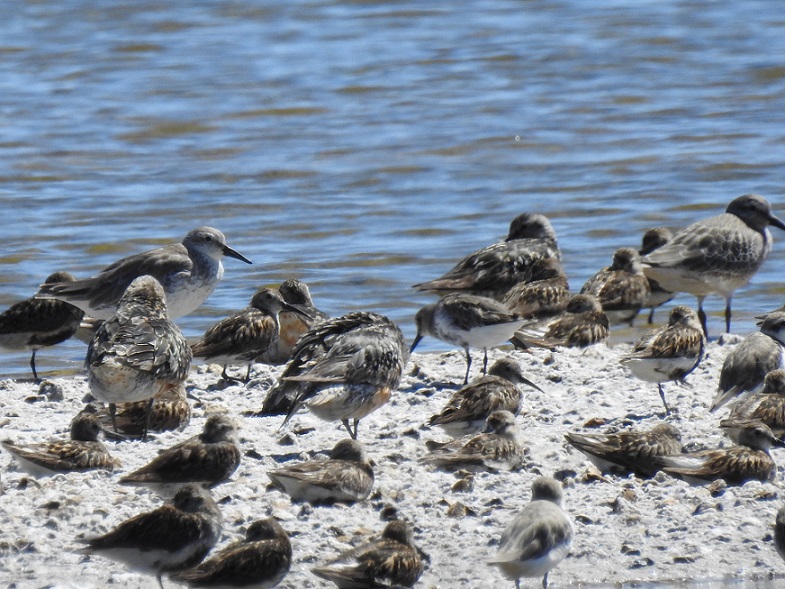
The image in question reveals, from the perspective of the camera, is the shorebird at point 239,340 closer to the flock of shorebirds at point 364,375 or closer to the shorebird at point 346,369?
the flock of shorebirds at point 364,375

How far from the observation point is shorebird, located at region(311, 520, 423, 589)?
653 cm

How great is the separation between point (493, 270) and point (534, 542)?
6.38 m

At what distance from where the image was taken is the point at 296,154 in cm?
2062

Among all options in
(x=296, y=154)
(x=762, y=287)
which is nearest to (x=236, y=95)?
(x=296, y=154)

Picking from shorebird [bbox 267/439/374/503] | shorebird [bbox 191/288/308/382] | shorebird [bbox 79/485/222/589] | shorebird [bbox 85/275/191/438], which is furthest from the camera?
shorebird [bbox 191/288/308/382]

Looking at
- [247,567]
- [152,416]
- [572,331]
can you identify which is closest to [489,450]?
[247,567]

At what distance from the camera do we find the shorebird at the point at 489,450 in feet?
26.1

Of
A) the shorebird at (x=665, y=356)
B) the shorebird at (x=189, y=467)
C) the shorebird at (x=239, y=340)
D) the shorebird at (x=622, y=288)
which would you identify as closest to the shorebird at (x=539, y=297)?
the shorebird at (x=622, y=288)

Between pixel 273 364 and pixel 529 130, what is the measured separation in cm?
1090

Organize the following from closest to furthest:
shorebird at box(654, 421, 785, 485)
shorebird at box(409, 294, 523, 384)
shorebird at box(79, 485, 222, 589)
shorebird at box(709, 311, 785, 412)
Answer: shorebird at box(79, 485, 222, 589)
shorebird at box(654, 421, 785, 485)
shorebird at box(709, 311, 785, 412)
shorebird at box(409, 294, 523, 384)

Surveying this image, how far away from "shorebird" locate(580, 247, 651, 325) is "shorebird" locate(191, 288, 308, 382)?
3.05 metres

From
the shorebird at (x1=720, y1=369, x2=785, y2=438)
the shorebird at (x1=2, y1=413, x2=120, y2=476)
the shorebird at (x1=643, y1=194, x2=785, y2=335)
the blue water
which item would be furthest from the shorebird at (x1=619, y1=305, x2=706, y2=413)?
the shorebird at (x1=2, y1=413, x2=120, y2=476)

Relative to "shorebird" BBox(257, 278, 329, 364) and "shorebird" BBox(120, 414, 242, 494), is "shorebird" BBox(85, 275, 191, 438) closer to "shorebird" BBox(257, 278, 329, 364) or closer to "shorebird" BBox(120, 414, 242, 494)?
"shorebird" BBox(120, 414, 242, 494)

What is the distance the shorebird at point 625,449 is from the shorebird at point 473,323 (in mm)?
2195
